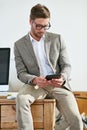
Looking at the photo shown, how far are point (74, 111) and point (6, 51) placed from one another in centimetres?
85

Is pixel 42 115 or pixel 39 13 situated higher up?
pixel 39 13

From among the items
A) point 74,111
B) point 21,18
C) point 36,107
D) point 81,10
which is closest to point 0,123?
point 36,107

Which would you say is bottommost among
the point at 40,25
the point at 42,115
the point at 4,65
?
the point at 42,115

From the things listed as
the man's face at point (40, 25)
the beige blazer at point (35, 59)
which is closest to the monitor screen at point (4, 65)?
the beige blazer at point (35, 59)

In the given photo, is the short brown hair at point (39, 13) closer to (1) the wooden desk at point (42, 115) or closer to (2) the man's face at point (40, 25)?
(2) the man's face at point (40, 25)

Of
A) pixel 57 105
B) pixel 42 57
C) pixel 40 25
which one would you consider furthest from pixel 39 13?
pixel 57 105

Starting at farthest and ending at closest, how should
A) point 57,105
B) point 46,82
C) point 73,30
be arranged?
point 73,30
point 57,105
point 46,82

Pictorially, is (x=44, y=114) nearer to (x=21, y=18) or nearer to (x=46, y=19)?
(x=46, y=19)

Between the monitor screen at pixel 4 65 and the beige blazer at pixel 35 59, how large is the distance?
14.8 inches

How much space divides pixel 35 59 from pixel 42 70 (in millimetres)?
91

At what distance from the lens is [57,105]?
1.86m

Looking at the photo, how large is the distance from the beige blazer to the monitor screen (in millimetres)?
376

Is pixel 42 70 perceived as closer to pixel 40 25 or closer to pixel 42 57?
pixel 42 57

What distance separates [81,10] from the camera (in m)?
2.48
